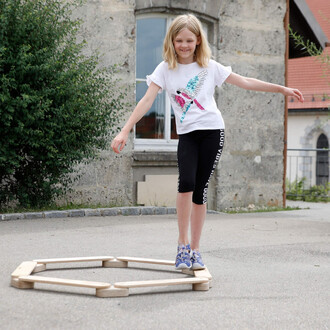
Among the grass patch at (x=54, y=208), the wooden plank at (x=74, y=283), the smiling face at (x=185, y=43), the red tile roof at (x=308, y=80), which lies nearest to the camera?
the wooden plank at (x=74, y=283)

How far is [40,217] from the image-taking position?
8.48 meters

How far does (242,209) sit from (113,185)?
2.55 meters

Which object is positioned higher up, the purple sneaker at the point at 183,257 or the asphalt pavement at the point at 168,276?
the purple sneaker at the point at 183,257

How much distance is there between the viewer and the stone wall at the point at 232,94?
10172 mm

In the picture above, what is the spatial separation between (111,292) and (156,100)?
7409 millimetres

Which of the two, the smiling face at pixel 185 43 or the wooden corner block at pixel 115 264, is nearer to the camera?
the smiling face at pixel 185 43

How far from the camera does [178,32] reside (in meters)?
4.58

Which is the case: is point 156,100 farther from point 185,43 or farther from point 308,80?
point 308,80

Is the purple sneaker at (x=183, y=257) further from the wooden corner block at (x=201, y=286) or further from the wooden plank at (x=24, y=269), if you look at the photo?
the wooden plank at (x=24, y=269)

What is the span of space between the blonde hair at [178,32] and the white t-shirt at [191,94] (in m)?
0.06

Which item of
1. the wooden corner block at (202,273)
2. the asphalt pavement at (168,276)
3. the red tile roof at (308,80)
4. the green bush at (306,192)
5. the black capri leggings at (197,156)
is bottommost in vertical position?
the green bush at (306,192)

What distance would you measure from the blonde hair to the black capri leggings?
0.51 m

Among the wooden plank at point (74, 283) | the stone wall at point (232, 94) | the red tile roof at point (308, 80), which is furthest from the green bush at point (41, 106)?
the red tile roof at point (308, 80)

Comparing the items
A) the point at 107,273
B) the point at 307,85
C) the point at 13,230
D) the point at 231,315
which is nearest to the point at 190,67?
the point at 107,273
